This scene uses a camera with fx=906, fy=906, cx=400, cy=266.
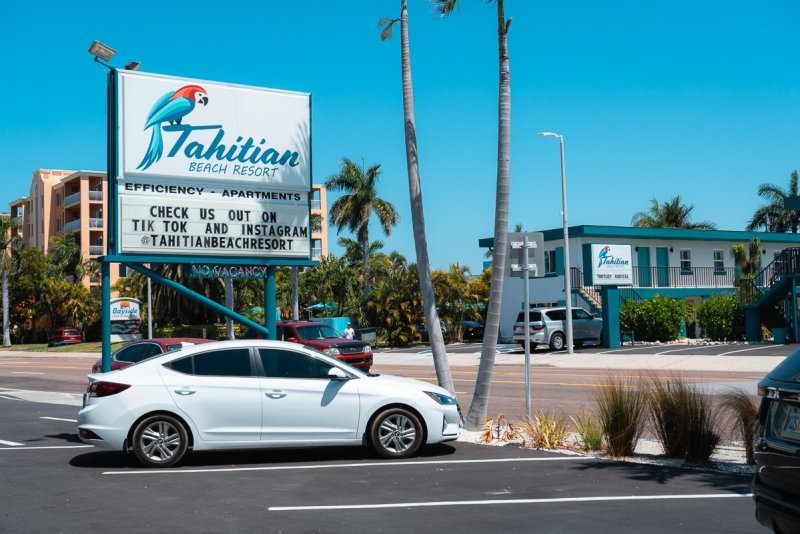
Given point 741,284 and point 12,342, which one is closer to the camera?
point 741,284

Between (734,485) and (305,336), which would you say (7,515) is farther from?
(305,336)

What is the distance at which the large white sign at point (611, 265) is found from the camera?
1606 inches

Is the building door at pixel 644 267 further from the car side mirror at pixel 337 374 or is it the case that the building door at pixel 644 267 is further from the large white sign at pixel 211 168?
the car side mirror at pixel 337 374

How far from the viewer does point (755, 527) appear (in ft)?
23.2

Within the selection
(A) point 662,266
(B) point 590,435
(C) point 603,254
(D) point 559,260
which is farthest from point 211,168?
(A) point 662,266

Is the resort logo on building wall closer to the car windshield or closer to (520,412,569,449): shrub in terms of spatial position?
(520,412,569,449): shrub

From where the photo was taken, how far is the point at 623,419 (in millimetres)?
10883

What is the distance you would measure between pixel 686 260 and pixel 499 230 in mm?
38501

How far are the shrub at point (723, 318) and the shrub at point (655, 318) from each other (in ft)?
3.85

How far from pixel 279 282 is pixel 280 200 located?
2203 inches

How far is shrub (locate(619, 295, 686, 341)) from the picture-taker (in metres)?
41.9

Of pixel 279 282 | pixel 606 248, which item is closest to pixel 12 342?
pixel 279 282

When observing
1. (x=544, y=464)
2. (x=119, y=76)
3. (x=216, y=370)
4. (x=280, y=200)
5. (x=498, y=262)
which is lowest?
(x=544, y=464)

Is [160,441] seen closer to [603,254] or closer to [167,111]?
[167,111]
